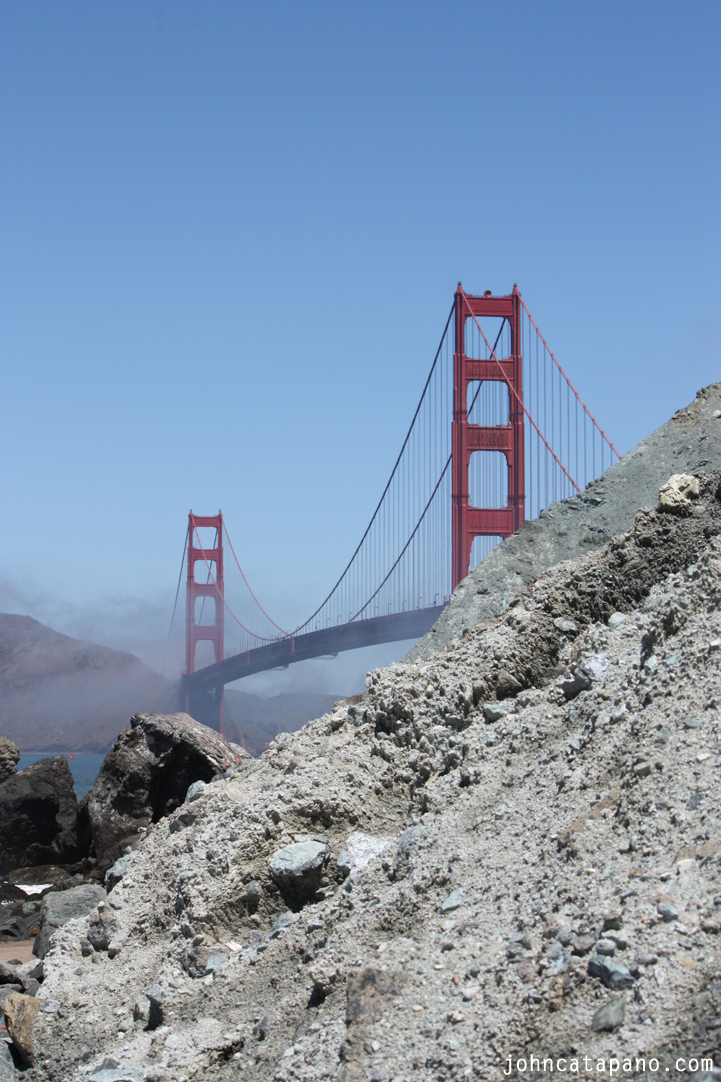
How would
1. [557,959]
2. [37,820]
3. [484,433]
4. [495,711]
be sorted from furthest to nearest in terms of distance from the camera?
[484,433] → [37,820] → [495,711] → [557,959]

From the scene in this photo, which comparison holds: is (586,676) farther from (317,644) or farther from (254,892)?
(317,644)

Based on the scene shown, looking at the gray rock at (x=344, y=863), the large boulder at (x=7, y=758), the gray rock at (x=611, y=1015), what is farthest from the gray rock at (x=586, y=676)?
the large boulder at (x=7, y=758)

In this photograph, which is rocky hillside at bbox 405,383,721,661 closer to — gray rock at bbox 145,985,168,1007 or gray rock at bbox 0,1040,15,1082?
gray rock at bbox 145,985,168,1007

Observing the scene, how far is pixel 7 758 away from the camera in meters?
14.7

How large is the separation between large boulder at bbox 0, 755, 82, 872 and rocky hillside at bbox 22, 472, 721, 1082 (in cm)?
834

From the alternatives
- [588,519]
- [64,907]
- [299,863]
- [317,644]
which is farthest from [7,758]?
[317,644]

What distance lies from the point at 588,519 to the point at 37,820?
9760 millimetres

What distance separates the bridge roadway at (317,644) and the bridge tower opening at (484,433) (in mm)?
2611

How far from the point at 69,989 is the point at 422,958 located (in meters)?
2.06

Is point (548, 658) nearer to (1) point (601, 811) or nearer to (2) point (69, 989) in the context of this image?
(1) point (601, 811)

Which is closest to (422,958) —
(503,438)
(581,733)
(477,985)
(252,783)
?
(477,985)

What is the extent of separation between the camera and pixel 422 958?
271 centimetres

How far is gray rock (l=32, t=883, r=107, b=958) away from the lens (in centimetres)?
634

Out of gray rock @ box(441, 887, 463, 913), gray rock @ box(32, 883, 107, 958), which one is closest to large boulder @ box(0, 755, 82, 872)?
gray rock @ box(32, 883, 107, 958)
